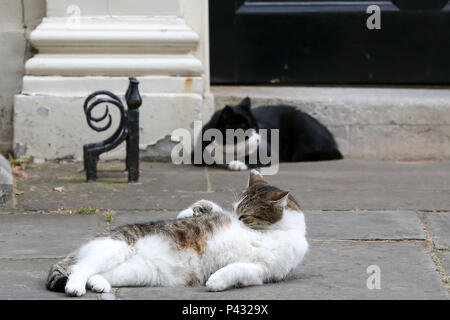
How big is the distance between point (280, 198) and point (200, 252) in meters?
0.38

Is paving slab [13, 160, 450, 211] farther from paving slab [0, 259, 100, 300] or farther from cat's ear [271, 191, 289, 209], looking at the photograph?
cat's ear [271, 191, 289, 209]

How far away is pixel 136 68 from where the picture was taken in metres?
5.68

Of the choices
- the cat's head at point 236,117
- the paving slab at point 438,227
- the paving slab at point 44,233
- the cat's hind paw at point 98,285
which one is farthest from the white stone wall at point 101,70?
the cat's hind paw at point 98,285

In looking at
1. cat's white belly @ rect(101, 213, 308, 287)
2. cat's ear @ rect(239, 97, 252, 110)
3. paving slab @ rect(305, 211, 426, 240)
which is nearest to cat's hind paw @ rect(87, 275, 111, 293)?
cat's white belly @ rect(101, 213, 308, 287)

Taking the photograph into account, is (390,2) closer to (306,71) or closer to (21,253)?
(306,71)

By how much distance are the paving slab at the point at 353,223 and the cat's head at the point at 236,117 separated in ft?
4.96

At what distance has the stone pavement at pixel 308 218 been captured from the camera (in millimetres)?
3031

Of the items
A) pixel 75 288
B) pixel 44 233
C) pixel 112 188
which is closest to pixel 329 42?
pixel 112 188

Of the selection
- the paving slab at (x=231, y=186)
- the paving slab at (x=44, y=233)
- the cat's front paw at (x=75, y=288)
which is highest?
the cat's front paw at (x=75, y=288)

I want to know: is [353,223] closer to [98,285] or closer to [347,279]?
[347,279]

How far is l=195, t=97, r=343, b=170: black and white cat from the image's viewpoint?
577 cm

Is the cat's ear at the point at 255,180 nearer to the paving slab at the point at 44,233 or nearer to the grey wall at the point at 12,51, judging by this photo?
the paving slab at the point at 44,233

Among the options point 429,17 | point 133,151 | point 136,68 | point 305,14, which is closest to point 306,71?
point 305,14

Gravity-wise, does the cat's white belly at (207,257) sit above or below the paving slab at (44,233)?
above
